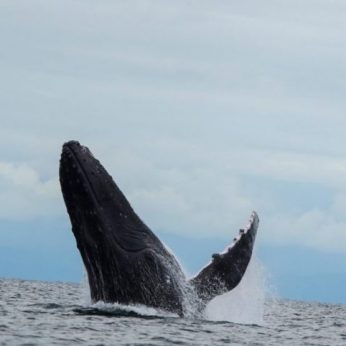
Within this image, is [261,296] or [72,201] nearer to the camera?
[72,201]

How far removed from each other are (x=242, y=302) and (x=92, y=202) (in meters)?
4.72

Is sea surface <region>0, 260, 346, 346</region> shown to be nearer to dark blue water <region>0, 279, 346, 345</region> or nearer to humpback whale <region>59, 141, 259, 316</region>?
dark blue water <region>0, 279, 346, 345</region>

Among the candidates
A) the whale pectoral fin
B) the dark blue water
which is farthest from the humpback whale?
the dark blue water

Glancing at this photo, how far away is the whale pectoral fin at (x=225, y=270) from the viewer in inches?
749

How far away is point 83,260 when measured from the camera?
19.0m

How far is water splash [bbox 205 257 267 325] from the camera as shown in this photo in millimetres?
19812

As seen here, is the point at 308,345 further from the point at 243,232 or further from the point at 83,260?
the point at 83,260

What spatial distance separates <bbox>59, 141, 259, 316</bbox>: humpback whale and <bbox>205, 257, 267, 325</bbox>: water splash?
595mm

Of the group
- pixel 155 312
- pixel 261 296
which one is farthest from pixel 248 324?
pixel 155 312

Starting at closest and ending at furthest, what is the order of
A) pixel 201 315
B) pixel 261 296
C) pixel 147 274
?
1. pixel 147 274
2. pixel 201 315
3. pixel 261 296

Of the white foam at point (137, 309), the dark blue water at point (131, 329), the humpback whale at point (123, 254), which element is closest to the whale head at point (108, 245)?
the humpback whale at point (123, 254)

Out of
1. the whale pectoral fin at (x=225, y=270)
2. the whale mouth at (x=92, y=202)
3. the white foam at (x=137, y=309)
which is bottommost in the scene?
the white foam at (x=137, y=309)

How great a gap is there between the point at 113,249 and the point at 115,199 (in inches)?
41.6

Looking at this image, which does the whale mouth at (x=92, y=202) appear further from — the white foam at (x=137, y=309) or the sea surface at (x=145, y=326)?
the sea surface at (x=145, y=326)
